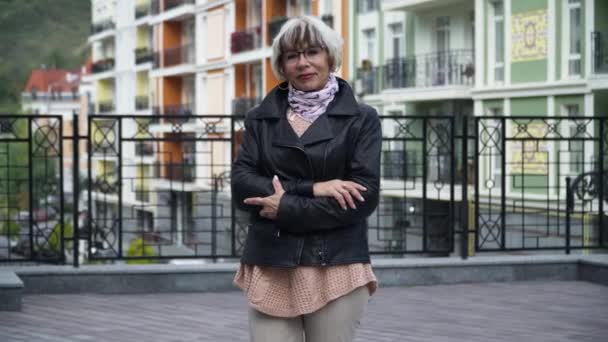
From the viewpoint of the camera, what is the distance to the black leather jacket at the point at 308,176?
12.9ft

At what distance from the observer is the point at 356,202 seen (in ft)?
12.9

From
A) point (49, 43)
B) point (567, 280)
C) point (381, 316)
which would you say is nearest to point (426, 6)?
point (567, 280)

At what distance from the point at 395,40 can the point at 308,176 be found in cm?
3136

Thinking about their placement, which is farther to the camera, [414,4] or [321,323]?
[414,4]

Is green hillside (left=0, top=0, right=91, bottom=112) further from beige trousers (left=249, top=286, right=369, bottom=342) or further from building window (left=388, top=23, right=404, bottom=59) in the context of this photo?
beige trousers (left=249, top=286, right=369, bottom=342)

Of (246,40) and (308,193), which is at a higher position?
(246,40)

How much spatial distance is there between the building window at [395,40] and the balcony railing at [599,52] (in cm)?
960

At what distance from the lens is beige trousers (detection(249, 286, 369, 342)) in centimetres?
399

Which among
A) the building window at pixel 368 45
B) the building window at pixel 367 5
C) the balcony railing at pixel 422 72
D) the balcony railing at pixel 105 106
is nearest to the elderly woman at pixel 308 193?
the balcony railing at pixel 422 72

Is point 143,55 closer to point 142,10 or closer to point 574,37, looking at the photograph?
point 142,10

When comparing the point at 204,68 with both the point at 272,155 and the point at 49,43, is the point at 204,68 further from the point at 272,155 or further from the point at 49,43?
the point at 49,43

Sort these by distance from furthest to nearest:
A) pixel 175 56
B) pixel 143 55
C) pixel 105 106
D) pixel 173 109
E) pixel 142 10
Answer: pixel 105 106
pixel 142 10
pixel 143 55
pixel 173 109
pixel 175 56

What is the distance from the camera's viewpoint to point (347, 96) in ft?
13.2

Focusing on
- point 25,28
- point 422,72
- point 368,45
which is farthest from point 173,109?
point 25,28
